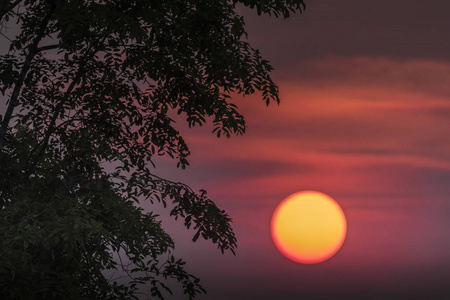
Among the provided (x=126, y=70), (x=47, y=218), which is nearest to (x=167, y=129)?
(x=126, y=70)

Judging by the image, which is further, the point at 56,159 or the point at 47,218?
the point at 56,159

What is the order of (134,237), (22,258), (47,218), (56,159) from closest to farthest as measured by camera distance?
(22,258) < (47,218) < (134,237) < (56,159)

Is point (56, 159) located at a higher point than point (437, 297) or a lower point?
lower

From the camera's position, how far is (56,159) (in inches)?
619

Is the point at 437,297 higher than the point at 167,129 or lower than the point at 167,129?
higher

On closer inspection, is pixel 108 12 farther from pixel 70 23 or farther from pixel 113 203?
pixel 113 203

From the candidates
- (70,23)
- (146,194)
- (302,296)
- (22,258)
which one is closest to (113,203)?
(146,194)

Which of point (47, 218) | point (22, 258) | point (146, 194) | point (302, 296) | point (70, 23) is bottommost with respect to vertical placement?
point (22, 258)

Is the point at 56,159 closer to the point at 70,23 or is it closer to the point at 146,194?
the point at 146,194

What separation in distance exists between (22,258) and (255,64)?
5559 mm

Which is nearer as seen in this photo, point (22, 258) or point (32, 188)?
point (22, 258)

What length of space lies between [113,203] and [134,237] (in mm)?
1291

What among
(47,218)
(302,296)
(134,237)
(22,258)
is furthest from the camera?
(302,296)

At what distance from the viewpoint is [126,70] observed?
16094 mm
